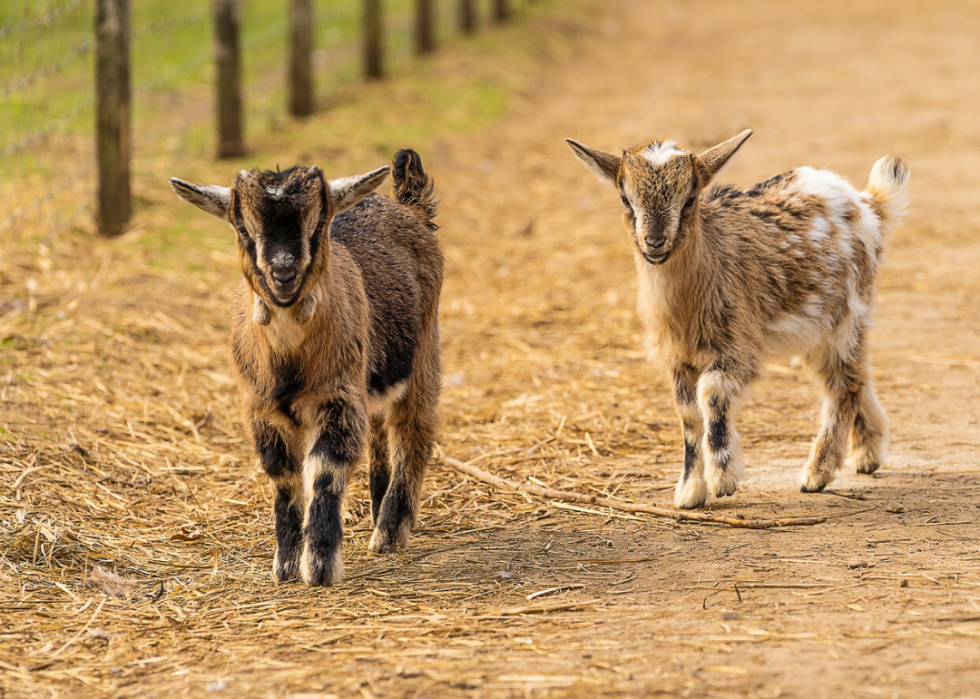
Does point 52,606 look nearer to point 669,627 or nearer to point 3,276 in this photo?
point 669,627

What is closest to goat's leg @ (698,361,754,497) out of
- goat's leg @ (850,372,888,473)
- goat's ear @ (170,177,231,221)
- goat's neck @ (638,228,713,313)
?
goat's neck @ (638,228,713,313)

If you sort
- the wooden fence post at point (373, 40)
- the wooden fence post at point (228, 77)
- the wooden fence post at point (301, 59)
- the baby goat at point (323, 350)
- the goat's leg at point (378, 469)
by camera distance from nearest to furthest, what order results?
the baby goat at point (323, 350) < the goat's leg at point (378, 469) < the wooden fence post at point (228, 77) < the wooden fence post at point (301, 59) < the wooden fence post at point (373, 40)

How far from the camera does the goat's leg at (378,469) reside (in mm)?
5977

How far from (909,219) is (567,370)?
192 inches

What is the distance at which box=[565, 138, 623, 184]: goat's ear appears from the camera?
6043 mm

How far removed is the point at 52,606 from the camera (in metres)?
4.89

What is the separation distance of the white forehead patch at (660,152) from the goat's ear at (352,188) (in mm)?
1500

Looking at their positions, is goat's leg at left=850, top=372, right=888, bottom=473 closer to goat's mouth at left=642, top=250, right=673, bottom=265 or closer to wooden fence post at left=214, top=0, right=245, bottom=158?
goat's mouth at left=642, top=250, right=673, bottom=265

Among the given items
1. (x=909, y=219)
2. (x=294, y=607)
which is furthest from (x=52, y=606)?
(x=909, y=219)

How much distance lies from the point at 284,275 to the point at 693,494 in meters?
2.36

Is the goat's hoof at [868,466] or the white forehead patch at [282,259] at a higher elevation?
the white forehead patch at [282,259]

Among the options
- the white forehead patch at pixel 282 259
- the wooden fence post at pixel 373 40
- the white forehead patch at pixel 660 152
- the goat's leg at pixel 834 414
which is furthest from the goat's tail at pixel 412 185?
the wooden fence post at pixel 373 40

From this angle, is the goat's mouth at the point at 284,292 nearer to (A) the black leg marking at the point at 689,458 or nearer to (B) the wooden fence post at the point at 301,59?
(A) the black leg marking at the point at 689,458

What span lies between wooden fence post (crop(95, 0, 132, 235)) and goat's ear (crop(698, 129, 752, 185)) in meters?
5.66
